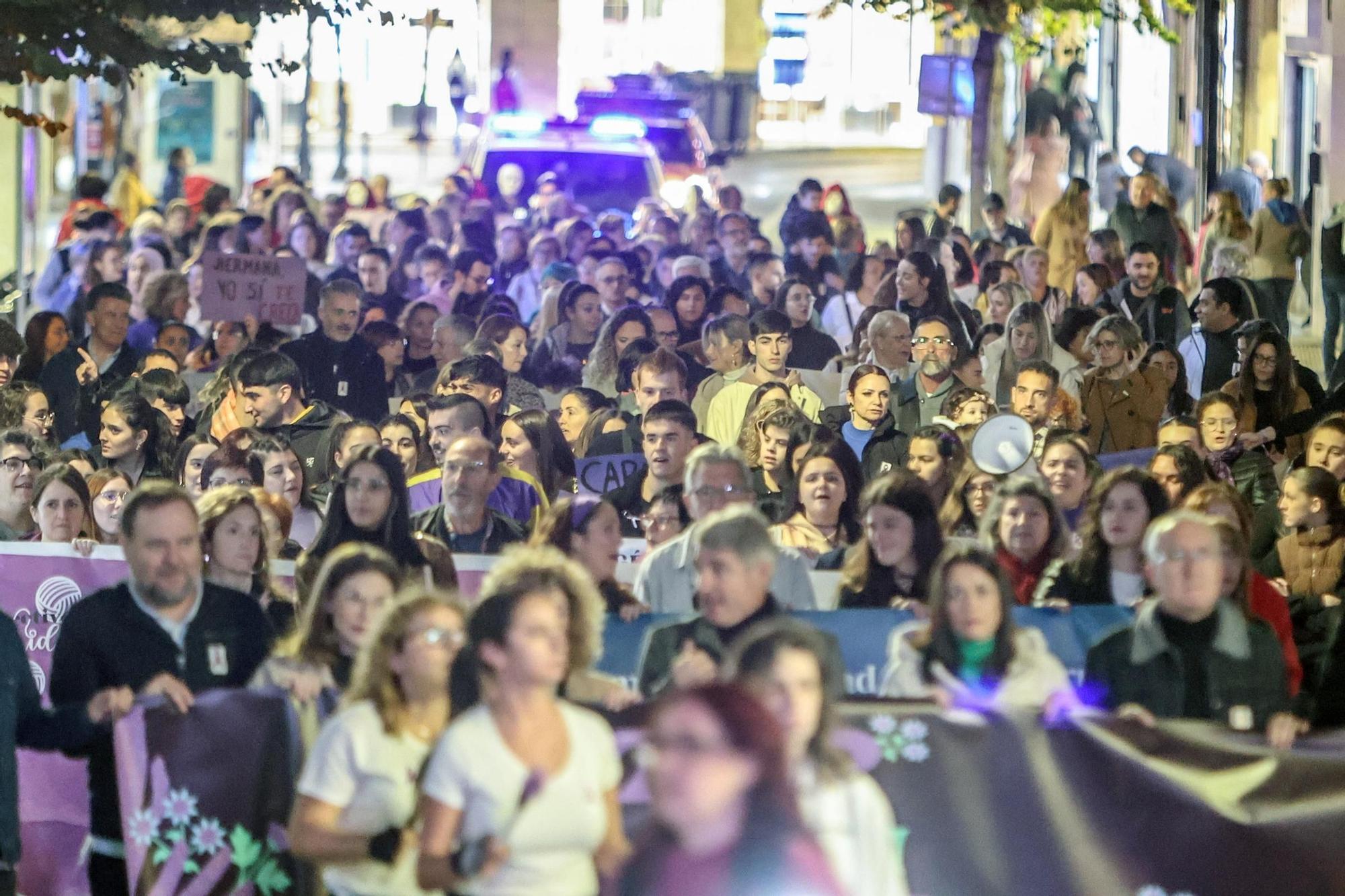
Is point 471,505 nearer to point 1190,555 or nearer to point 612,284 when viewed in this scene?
point 1190,555

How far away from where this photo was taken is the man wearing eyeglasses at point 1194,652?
707 cm

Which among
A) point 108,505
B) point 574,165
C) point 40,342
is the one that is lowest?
point 108,505

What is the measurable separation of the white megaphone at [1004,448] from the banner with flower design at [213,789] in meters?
3.56

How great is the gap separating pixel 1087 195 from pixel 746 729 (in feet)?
53.8

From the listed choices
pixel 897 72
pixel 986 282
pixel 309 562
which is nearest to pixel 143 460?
pixel 309 562

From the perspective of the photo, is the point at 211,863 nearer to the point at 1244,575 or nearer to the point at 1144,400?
the point at 1244,575

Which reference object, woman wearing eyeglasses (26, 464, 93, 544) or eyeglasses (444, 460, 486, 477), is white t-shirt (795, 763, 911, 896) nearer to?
eyeglasses (444, 460, 486, 477)

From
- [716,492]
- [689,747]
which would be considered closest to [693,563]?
[716,492]

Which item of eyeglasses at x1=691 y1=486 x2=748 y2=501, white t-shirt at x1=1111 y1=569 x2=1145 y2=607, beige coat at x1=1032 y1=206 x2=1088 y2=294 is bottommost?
white t-shirt at x1=1111 y1=569 x2=1145 y2=607

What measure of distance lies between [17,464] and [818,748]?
15.2 feet

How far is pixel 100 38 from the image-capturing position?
517 inches

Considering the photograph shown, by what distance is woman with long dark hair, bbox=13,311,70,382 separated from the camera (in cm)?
1334

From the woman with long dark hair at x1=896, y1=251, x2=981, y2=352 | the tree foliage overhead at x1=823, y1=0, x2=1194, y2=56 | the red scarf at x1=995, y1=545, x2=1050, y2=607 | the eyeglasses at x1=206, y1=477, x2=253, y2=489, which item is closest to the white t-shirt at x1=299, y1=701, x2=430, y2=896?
the red scarf at x1=995, y1=545, x2=1050, y2=607

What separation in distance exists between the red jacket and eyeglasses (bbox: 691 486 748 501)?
1950 millimetres
